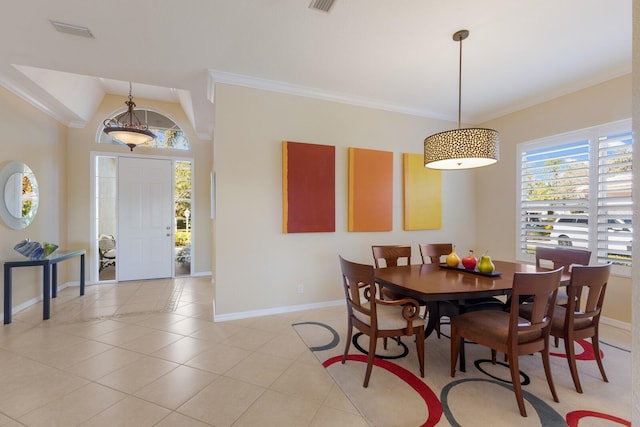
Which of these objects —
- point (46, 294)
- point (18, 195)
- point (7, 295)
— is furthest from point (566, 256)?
point (18, 195)

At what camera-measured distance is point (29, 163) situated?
3.98 metres

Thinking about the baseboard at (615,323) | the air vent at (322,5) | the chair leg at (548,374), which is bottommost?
the baseboard at (615,323)

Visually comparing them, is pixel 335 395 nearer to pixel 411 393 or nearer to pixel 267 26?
pixel 411 393

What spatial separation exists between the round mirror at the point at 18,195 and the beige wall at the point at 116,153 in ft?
3.20

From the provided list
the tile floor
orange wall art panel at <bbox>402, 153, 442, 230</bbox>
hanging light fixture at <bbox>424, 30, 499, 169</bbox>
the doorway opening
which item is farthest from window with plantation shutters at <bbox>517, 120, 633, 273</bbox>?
the doorway opening

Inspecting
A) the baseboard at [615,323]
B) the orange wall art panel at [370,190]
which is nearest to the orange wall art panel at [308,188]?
the orange wall art panel at [370,190]

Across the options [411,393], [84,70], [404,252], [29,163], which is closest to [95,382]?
[411,393]

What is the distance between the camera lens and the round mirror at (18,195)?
3.53m

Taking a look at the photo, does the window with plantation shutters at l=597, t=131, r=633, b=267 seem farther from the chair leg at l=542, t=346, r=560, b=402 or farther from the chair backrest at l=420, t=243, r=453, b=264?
the chair leg at l=542, t=346, r=560, b=402

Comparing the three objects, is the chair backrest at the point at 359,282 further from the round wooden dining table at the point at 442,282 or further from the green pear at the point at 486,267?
the green pear at the point at 486,267

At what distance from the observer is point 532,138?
4141 mm

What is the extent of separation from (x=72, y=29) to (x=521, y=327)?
4.36 metres

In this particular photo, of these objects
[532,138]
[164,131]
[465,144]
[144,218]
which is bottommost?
[144,218]

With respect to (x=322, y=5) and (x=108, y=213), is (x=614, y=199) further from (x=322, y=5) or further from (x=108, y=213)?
(x=108, y=213)
